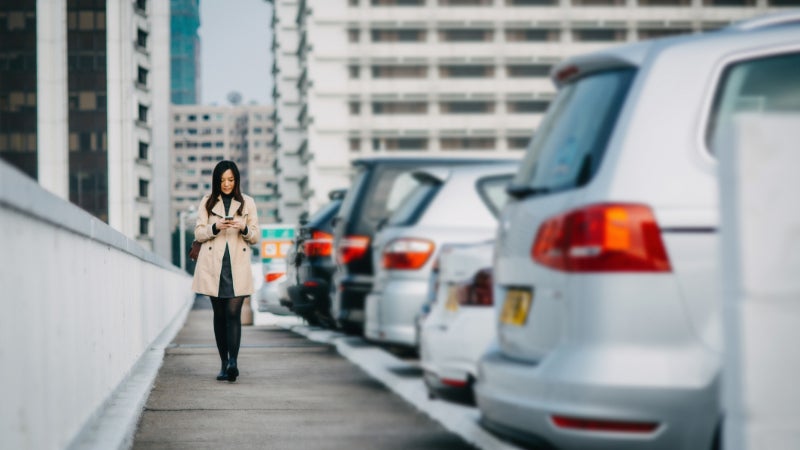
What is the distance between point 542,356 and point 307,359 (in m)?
9.21

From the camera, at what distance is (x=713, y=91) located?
4840mm

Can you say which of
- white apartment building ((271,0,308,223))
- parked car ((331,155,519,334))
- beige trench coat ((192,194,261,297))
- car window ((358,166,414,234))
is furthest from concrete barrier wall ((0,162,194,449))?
white apartment building ((271,0,308,223))

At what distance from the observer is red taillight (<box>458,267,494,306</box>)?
7.00 m

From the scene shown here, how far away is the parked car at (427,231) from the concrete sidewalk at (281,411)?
604 millimetres

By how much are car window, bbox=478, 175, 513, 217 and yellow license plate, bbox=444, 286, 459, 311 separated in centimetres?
262

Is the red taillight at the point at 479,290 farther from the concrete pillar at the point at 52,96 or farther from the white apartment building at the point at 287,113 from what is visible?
the white apartment building at the point at 287,113

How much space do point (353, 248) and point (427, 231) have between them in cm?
253

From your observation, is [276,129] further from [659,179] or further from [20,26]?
[659,179]

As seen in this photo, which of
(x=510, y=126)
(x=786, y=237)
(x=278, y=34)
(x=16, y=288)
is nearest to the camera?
(x=786, y=237)

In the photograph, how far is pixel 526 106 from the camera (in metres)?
102

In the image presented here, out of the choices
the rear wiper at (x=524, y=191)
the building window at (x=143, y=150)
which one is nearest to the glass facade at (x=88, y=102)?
the building window at (x=143, y=150)

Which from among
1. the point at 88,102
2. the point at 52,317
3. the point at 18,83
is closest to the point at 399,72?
the point at 88,102

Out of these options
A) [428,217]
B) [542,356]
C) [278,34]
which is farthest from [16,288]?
[278,34]

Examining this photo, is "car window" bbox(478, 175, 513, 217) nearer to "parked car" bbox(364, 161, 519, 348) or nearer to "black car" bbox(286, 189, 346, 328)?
"parked car" bbox(364, 161, 519, 348)
